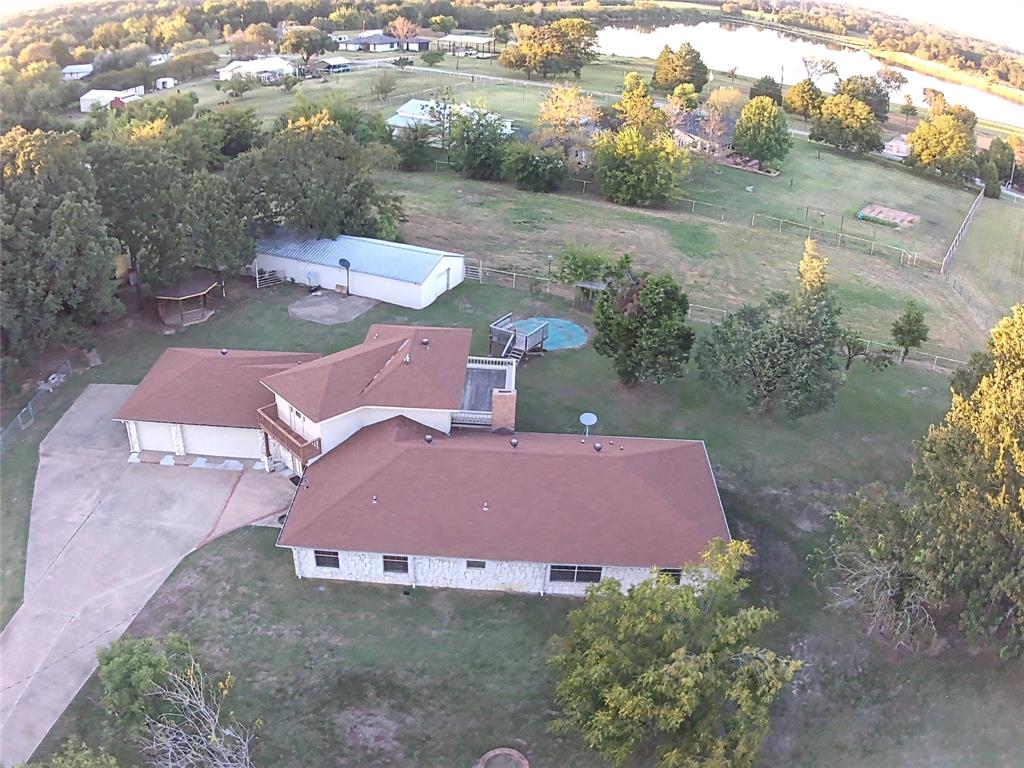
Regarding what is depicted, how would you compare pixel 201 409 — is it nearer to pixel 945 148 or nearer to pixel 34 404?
pixel 34 404

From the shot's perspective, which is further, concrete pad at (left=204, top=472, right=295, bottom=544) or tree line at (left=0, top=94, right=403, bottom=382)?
tree line at (left=0, top=94, right=403, bottom=382)

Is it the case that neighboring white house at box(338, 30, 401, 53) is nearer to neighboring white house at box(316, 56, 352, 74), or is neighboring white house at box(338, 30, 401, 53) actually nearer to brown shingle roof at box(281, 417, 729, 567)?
neighboring white house at box(316, 56, 352, 74)

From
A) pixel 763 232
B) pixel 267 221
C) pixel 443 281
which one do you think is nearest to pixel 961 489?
pixel 443 281

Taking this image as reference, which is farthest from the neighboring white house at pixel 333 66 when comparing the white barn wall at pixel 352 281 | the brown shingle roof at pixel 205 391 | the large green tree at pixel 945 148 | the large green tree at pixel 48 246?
the brown shingle roof at pixel 205 391

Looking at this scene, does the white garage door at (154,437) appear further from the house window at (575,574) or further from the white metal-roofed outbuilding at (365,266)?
the white metal-roofed outbuilding at (365,266)

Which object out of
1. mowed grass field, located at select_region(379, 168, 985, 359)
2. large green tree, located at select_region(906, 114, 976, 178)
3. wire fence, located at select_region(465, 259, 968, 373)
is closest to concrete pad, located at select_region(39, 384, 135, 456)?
wire fence, located at select_region(465, 259, 968, 373)

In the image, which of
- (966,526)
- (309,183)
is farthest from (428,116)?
(966,526)
